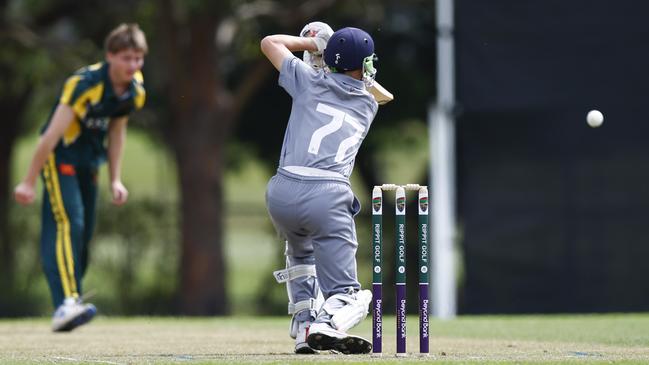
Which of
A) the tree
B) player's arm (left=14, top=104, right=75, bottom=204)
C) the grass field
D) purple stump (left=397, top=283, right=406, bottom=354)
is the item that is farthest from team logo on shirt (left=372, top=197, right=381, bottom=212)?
the tree

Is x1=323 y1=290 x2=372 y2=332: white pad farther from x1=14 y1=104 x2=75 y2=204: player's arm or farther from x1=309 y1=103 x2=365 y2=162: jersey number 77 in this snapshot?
x1=14 y1=104 x2=75 y2=204: player's arm

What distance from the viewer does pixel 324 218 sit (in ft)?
19.4

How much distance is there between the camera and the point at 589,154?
10.9 m

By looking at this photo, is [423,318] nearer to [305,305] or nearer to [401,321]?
[401,321]

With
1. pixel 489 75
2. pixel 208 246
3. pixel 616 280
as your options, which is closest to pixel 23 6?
pixel 208 246

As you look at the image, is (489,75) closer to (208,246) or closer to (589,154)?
(589,154)

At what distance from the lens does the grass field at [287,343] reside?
571cm

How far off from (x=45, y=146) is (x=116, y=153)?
A: 0.70 meters

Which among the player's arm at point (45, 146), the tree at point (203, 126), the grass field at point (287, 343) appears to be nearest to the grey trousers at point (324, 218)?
the grass field at point (287, 343)

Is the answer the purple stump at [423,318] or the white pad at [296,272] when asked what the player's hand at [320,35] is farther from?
the purple stump at [423,318]

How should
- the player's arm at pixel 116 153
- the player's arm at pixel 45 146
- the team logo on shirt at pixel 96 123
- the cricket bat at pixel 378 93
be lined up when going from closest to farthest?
the cricket bat at pixel 378 93 → the player's arm at pixel 45 146 → the team logo on shirt at pixel 96 123 → the player's arm at pixel 116 153

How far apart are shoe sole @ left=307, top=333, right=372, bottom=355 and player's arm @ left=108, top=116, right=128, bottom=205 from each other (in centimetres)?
330

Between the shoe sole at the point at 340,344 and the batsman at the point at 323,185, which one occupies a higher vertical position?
the batsman at the point at 323,185

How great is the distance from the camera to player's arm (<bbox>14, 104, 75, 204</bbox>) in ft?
27.3
